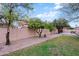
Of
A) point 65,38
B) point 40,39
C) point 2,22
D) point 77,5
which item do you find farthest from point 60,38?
point 2,22

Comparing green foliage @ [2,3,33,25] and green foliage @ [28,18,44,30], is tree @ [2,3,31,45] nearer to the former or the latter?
green foliage @ [2,3,33,25]

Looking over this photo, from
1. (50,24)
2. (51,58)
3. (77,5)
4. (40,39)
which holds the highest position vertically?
(77,5)

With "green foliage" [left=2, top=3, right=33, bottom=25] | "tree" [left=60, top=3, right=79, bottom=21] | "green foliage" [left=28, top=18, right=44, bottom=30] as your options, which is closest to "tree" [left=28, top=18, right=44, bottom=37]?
"green foliage" [left=28, top=18, right=44, bottom=30]

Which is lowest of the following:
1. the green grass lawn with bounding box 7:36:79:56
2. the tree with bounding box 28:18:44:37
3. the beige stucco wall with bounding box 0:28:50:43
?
the green grass lawn with bounding box 7:36:79:56

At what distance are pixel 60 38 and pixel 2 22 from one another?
0.58 meters

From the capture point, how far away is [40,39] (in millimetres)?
2346

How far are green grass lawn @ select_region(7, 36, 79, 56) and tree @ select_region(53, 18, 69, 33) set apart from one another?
3.5 inches

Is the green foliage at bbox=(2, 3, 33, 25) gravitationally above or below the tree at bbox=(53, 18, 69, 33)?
above

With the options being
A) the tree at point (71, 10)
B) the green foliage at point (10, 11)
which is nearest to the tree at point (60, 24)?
the tree at point (71, 10)

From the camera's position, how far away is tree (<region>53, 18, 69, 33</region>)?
231 centimetres

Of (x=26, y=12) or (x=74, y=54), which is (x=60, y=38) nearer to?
(x=74, y=54)

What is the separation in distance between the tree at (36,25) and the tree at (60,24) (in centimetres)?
14

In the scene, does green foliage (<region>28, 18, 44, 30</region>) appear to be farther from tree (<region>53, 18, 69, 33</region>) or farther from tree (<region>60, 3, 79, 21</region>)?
tree (<region>60, 3, 79, 21</region>)

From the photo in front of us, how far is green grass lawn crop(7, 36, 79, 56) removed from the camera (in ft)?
7.52
